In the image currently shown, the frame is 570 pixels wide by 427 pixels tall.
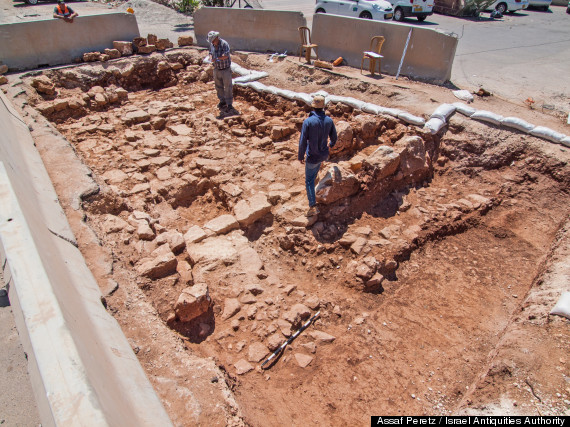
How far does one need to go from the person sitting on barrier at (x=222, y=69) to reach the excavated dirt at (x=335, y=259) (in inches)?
22.4

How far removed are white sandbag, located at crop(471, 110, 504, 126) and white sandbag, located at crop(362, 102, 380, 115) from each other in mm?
1674

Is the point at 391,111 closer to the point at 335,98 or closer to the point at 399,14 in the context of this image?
the point at 335,98

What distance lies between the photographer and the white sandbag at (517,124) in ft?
19.0

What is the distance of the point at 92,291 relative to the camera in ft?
10.7

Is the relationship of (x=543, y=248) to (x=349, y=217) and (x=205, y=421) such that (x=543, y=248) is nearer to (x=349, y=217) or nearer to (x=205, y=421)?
(x=349, y=217)

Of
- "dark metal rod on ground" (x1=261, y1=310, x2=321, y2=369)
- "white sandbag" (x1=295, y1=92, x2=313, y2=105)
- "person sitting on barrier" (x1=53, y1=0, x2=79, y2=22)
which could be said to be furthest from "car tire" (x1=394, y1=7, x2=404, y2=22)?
"dark metal rod on ground" (x1=261, y1=310, x2=321, y2=369)

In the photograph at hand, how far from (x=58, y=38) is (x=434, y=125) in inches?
369

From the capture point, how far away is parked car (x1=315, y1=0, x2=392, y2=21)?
487 inches

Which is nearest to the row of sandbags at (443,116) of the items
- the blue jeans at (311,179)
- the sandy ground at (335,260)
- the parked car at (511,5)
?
the sandy ground at (335,260)

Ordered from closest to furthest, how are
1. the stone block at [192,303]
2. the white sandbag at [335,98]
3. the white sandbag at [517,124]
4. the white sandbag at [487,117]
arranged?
the stone block at [192,303], the white sandbag at [517,124], the white sandbag at [487,117], the white sandbag at [335,98]

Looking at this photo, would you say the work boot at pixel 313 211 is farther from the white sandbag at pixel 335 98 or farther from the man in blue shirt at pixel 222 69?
the man in blue shirt at pixel 222 69

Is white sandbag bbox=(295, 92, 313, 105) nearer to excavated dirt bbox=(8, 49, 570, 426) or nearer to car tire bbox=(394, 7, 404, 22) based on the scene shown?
excavated dirt bbox=(8, 49, 570, 426)

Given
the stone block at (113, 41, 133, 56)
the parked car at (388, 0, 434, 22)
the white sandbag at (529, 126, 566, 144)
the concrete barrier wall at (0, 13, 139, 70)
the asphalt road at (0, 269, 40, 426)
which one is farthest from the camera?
the parked car at (388, 0, 434, 22)

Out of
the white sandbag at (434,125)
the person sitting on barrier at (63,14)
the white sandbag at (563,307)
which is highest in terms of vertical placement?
the person sitting on barrier at (63,14)
